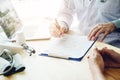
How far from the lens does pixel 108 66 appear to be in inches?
41.0

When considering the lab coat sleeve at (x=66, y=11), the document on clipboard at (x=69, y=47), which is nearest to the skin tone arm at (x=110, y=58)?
the document on clipboard at (x=69, y=47)

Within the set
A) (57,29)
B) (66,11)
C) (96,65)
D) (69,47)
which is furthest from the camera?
(66,11)

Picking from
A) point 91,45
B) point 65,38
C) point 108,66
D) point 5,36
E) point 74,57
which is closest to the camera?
point 108,66

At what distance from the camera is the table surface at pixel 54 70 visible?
101 centimetres

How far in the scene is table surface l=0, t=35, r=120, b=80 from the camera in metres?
1.01

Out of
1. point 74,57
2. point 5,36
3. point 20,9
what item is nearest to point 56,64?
point 74,57

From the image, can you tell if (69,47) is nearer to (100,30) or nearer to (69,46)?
(69,46)

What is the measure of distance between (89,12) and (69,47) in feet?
1.39

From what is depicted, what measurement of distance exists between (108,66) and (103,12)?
1.88 feet

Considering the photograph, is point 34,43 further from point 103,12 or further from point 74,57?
point 103,12

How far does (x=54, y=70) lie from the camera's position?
42.6 inches

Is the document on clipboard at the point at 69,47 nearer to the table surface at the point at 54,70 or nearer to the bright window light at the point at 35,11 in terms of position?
the table surface at the point at 54,70

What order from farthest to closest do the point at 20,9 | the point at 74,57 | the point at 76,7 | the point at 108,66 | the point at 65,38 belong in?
the point at 20,9 < the point at 76,7 < the point at 65,38 < the point at 74,57 < the point at 108,66

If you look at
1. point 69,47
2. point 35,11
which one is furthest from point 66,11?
point 69,47
